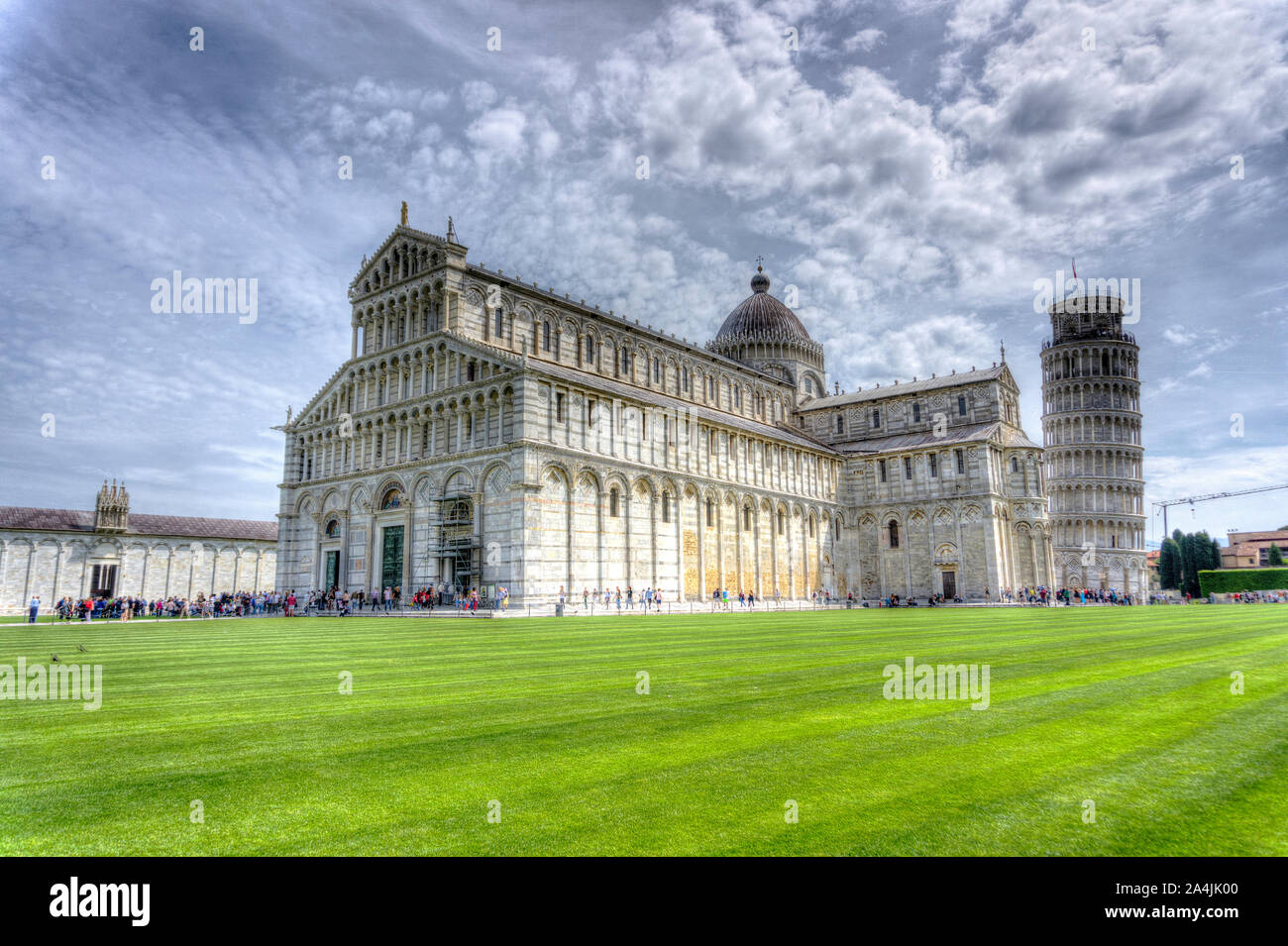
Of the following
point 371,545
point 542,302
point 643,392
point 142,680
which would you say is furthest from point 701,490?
point 142,680

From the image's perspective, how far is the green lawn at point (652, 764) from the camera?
3.96 m

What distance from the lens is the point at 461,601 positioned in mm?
38312

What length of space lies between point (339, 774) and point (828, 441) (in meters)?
70.5

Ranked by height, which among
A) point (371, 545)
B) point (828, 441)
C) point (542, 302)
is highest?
point (542, 302)

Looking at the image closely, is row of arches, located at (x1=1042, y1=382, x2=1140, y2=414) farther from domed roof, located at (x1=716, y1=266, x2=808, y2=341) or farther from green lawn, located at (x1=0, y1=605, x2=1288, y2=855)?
green lawn, located at (x1=0, y1=605, x2=1288, y2=855)

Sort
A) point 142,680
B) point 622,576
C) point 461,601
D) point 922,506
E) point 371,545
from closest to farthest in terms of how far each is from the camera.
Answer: point 142,680
point 461,601
point 622,576
point 371,545
point 922,506

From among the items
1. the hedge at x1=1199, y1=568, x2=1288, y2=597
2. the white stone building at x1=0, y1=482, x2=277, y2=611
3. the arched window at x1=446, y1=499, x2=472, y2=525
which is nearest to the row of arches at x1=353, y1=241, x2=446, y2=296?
the arched window at x1=446, y1=499, x2=472, y2=525

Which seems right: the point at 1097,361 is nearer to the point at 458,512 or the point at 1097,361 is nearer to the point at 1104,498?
the point at 1104,498

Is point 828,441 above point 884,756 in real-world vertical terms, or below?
above

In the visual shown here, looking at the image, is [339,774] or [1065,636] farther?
[1065,636]

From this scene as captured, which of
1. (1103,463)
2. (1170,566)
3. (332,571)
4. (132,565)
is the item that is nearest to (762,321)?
(1103,463)

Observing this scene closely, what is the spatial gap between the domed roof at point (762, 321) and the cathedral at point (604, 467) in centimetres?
615

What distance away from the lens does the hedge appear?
69875 mm
